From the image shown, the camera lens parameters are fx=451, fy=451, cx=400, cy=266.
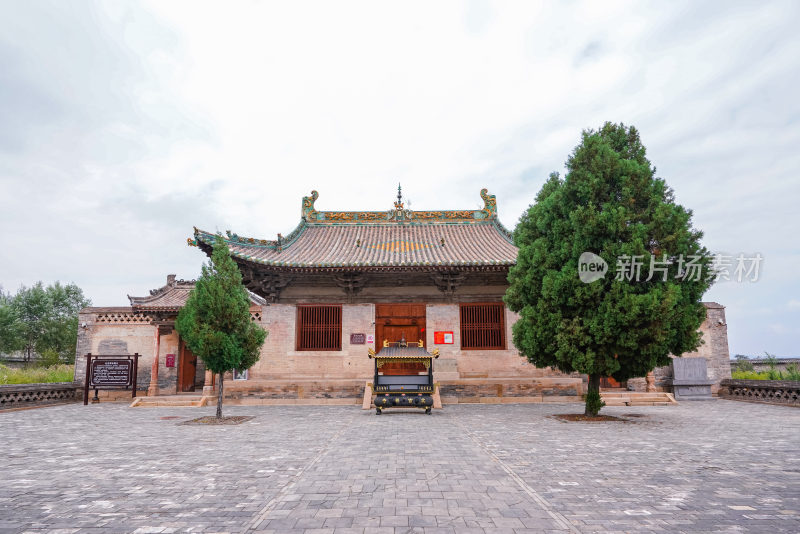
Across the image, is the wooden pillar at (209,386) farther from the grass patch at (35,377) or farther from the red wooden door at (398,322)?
the grass patch at (35,377)

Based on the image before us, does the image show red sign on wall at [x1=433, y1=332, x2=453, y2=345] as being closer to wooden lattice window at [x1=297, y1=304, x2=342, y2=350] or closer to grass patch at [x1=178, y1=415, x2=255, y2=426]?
wooden lattice window at [x1=297, y1=304, x2=342, y2=350]

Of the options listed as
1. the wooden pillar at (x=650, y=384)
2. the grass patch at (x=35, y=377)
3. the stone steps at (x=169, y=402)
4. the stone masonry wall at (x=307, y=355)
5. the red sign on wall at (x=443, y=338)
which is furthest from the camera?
the grass patch at (x=35, y=377)

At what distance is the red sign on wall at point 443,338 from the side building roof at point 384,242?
2.46 meters

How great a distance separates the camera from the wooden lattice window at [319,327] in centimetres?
1559

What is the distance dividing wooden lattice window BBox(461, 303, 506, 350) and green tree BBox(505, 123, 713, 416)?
16.2ft

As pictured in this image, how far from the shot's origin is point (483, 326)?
15.7 meters

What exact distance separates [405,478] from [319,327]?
11.1 metres

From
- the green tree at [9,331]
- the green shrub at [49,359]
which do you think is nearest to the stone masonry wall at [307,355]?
the green shrub at [49,359]

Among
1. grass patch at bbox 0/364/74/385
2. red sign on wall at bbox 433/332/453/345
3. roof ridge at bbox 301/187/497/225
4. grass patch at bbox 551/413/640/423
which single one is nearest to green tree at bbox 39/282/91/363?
grass patch at bbox 0/364/74/385

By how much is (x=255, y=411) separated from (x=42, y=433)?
4.91m

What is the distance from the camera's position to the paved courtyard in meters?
3.75

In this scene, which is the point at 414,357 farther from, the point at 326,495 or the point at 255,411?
the point at 326,495

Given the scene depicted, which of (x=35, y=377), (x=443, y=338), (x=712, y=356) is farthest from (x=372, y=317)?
(x=35, y=377)

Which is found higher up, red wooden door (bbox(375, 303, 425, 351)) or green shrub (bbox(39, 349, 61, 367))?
red wooden door (bbox(375, 303, 425, 351))
